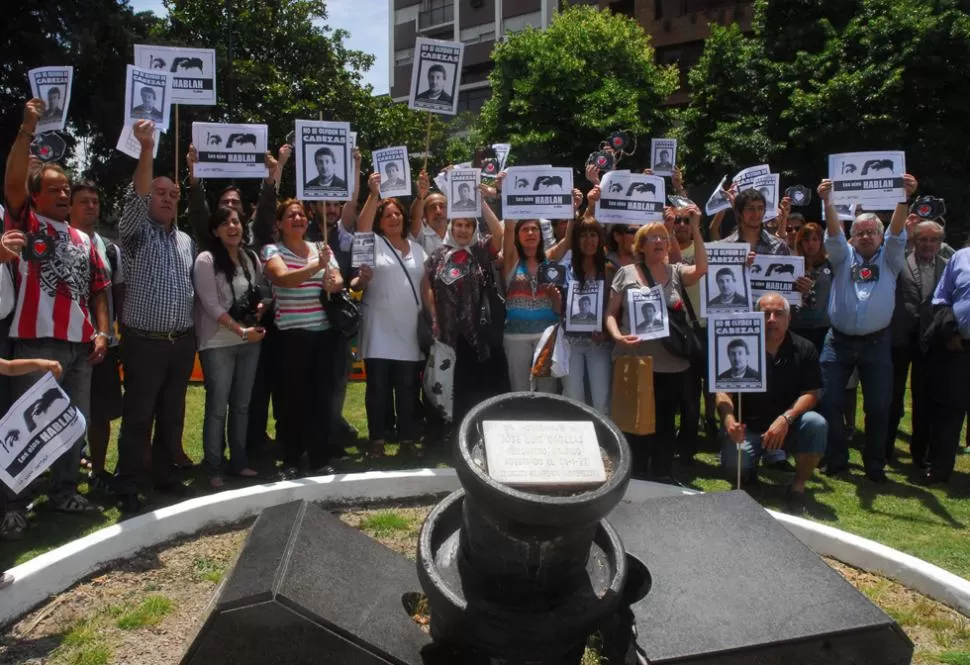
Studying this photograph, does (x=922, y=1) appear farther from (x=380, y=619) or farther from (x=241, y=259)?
(x=380, y=619)

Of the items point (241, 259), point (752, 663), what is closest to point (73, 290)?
point (241, 259)

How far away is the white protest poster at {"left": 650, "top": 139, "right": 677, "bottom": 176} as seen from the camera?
27.1 ft

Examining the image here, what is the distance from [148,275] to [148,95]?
1.46 m

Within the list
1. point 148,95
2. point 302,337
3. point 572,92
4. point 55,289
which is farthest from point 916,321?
point 572,92

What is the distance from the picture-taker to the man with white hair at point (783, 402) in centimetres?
620

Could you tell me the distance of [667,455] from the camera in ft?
21.3

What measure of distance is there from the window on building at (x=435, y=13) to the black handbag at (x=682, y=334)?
46.9 metres

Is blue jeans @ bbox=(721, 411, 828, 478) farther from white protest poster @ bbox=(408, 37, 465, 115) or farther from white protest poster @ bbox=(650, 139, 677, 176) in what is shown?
white protest poster @ bbox=(408, 37, 465, 115)

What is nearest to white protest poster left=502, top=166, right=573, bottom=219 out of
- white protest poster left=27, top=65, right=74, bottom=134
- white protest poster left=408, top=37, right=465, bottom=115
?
white protest poster left=408, top=37, right=465, bottom=115

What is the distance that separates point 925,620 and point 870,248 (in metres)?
3.37

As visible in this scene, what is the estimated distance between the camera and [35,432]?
13.6 ft

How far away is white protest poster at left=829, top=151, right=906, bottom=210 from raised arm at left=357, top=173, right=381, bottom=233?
3648mm

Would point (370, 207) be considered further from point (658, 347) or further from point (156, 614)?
point (156, 614)

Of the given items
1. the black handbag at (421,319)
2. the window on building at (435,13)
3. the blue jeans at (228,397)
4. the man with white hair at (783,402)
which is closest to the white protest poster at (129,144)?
the blue jeans at (228,397)
